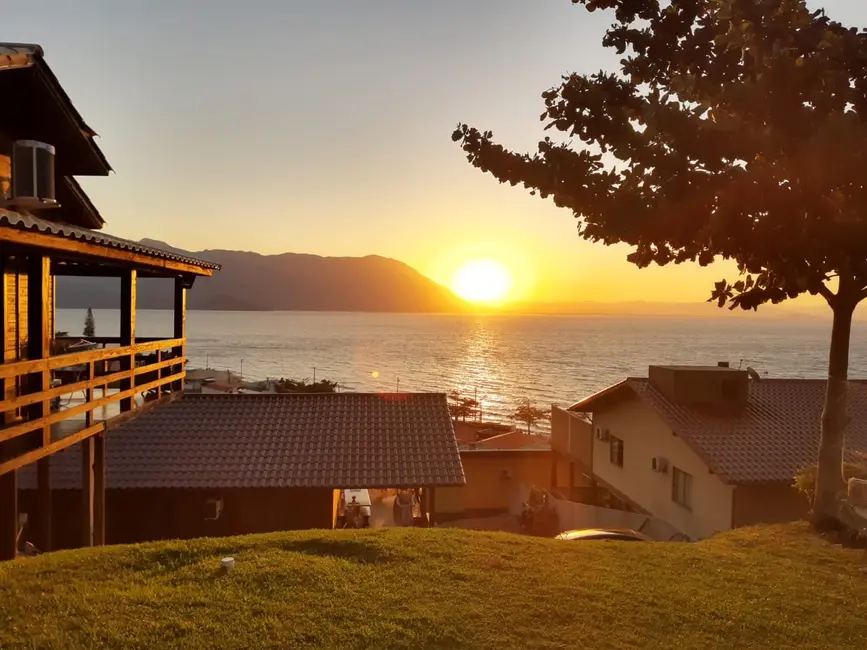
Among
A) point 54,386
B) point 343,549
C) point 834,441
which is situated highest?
point 54,386

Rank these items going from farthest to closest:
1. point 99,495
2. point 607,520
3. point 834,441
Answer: point 607,520 < point 99,495 < point 834,441

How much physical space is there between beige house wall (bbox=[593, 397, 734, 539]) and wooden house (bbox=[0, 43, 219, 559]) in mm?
14271

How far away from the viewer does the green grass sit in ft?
20.1

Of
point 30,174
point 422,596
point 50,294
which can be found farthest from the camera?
point 50,294

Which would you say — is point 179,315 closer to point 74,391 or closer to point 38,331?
point 74,391

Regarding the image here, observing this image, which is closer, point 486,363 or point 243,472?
point 243,472

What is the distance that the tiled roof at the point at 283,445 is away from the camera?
15.2m

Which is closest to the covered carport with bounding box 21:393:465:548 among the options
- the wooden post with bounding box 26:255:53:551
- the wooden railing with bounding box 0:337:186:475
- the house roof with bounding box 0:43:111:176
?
the wooden railing with bounding box 0:337:186:475

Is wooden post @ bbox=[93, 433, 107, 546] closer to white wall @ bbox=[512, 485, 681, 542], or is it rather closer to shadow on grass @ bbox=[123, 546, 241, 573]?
shadow on grass @ bbox=[123, 546, 241, 573]

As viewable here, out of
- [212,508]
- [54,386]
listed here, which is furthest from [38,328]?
[212,508]

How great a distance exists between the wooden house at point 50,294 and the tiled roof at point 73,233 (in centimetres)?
2

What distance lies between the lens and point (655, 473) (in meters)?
20.8

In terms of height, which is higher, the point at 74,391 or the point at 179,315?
the point at 179,315

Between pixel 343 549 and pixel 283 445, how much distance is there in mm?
8082
